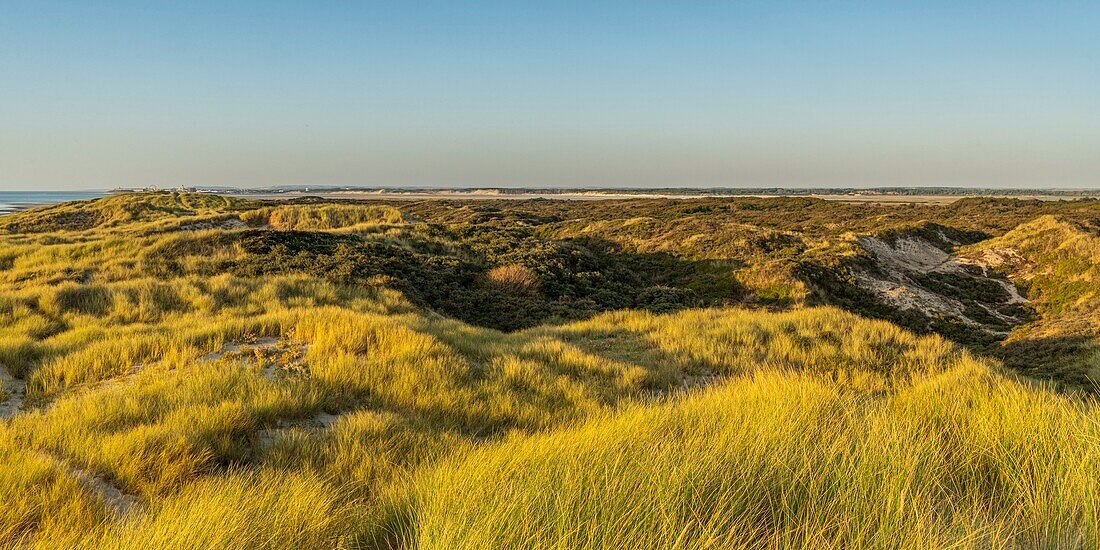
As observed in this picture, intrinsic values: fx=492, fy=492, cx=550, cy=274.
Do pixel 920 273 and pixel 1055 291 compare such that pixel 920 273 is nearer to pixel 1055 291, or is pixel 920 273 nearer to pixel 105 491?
pixel 1055 291

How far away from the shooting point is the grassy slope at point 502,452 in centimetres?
206

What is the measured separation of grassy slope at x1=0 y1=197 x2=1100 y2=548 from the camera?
2.06 m

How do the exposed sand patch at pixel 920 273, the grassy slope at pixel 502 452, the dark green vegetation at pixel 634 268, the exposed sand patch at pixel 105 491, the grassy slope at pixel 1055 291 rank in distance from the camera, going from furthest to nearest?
the exposed sand patch at pixel 920 273
the dark green vegetation at pixel 634 268
the grassy slope at pixel 1055 291
the exposed sand patch at pixel 105 491
the grassy slope at pixel 502 452

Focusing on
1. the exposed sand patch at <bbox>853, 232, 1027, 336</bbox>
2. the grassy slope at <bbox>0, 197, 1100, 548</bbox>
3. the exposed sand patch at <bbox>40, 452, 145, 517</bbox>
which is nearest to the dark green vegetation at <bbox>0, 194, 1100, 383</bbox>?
the exposed sand patch at <bbox>853, 232, 1027, 336</bbox>

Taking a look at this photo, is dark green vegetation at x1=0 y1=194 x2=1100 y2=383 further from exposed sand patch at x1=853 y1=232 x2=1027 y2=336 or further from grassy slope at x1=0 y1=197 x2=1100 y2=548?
grassy slope at x1=0 y1=197 x2=1100 y2=548

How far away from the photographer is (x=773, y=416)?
3.26m

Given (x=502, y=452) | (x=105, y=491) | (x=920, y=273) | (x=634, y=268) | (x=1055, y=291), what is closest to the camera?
(x=105, y=491)

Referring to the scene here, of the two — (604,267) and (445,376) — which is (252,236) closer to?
(604,267)

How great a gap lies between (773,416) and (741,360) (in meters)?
4.43

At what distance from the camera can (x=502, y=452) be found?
2.95 m

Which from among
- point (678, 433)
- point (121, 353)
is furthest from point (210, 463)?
point (121, 353)

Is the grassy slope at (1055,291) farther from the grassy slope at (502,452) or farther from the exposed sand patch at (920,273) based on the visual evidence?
the grassy slope at (502,452)

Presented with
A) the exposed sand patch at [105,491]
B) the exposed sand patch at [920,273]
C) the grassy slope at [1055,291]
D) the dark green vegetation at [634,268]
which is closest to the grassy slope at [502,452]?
the exposed sand patch at [105,491]

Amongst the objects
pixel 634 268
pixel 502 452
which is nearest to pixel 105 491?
pixel 502 452
